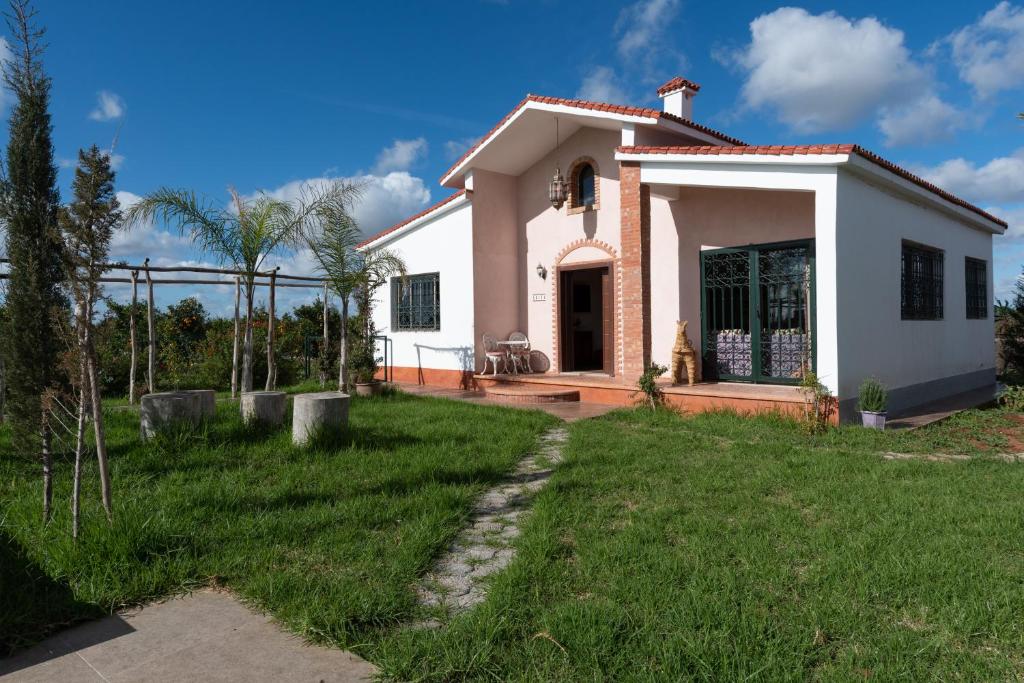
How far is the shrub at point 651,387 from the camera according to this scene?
30.3ft

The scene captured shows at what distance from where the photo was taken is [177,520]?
4.25 metres

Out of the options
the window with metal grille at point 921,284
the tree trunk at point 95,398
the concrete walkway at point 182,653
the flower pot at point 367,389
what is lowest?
the concrete walkway at point 182,653

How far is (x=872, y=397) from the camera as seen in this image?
775 cm

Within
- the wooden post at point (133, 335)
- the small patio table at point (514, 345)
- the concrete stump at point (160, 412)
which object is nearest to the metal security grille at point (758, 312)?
the small patio table at point (514, 345)

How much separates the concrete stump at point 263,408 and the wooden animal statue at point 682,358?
6.11 m

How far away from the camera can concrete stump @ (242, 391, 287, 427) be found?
23.8ft

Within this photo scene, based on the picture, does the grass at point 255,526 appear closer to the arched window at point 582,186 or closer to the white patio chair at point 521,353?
the white patio chair at point 521,353

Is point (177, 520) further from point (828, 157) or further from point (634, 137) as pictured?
point (634, 137)

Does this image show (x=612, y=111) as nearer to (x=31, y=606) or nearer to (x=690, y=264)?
(x=690, y=264)

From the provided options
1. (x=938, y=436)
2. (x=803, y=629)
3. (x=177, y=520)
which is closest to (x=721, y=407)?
(x=938, y=436)

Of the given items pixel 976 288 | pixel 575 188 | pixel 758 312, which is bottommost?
pixel 758 312

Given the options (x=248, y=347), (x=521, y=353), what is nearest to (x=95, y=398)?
(x=248, y=347)

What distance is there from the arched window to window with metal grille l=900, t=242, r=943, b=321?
17.7ft

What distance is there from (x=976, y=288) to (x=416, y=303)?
39.5 feet
